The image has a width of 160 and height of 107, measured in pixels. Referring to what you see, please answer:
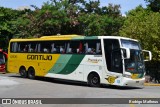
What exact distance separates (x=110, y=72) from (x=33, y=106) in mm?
10145

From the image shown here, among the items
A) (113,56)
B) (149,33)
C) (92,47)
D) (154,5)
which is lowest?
(113,56)

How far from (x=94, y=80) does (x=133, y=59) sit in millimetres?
2731

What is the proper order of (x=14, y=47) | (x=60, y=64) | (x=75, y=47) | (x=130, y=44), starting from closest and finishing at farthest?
(x=130, y=44)
(x=75, y=47)
(x=60, y=64)
(x=14, y=47)

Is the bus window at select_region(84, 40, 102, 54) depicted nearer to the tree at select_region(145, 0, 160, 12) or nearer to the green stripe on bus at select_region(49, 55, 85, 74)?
the green stripe on bus at select_region(49, 55, 85, 74)

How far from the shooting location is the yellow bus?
23844 mm

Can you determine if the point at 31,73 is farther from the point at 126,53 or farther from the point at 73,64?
the point at 126,53

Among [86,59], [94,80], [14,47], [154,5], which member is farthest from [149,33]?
[154,5]

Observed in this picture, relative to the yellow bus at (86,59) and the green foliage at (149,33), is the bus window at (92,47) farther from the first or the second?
the green foliage at (149,33)

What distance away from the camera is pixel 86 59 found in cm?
2531

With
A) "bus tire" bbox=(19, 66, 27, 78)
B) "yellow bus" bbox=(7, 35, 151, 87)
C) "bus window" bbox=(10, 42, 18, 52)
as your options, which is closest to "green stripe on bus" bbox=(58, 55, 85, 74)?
"yellow bus" bbox=(7, 35, 151, 87)

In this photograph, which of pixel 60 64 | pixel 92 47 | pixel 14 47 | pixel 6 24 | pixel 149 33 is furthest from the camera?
pixel 6 24

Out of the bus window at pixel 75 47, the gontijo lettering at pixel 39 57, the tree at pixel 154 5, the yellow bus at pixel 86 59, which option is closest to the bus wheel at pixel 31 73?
the yellow bus at pixel 86 59

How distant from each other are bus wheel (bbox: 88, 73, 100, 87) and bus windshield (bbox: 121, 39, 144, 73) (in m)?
2.16

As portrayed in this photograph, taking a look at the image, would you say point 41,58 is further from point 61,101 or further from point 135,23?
point 61,101
